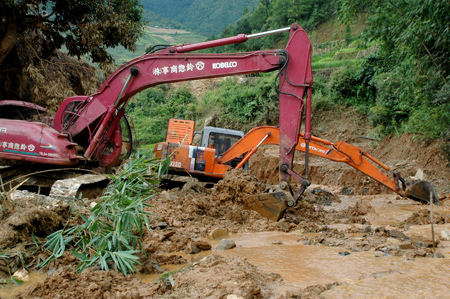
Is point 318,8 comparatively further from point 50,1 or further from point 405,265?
point 405,265

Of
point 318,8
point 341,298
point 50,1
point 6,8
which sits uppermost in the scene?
point 318,8

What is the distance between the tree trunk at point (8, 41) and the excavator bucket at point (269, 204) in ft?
31.6

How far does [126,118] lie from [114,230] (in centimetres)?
483

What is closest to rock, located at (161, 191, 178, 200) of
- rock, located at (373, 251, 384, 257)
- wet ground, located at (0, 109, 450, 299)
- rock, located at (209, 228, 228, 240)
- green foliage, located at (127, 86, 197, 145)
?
wet ground, located at (0, 109, 450, 299)

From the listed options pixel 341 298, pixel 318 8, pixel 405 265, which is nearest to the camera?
pixel 341 298

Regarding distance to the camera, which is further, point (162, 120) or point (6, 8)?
point (162, 120)

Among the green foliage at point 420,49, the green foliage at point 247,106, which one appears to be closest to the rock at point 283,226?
the green foliage at point 420,49

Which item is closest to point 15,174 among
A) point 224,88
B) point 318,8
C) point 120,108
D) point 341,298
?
point 120,108

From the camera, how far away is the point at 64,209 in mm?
4574

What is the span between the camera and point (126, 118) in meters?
8.33

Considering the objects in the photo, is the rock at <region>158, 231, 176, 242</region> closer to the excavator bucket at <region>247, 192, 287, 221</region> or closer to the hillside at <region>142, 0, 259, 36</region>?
the excavator bucket at <region>247, 192, 287, 221</region>

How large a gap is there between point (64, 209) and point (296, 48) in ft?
15.5

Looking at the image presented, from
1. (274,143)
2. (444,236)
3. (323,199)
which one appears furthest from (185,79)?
(444,236)

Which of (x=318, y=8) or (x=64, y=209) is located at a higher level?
(x=318, y=8)
